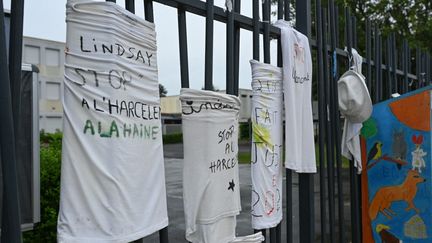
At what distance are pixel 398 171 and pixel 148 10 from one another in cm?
239

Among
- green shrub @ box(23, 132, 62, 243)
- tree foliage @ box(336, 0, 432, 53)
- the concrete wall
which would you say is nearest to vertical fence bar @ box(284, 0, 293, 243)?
green shrub @ box(23, 132, 62, 243)

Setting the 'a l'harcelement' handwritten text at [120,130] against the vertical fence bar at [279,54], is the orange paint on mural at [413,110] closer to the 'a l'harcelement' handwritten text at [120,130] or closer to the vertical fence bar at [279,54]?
the vertical fence bar at [279,54]

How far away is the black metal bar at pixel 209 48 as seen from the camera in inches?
79.0

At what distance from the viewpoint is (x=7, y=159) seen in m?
1.32

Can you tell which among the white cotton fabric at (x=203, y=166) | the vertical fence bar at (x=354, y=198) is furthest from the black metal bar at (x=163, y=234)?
the vertical fence bar at (x=354, y=198)

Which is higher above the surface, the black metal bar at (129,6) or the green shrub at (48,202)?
the black metal bar at (129,6)

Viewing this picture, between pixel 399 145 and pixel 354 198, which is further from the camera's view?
pixel 354 198

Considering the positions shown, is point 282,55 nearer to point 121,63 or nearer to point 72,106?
point 121,63

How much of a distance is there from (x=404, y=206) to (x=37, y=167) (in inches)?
107

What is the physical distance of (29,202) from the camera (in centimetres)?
325

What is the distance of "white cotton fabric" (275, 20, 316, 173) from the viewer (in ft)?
8.29

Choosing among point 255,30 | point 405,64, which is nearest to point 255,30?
point 255,30

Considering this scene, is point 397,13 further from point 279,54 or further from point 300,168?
point 300,168

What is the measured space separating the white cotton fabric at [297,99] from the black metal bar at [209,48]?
65cm
